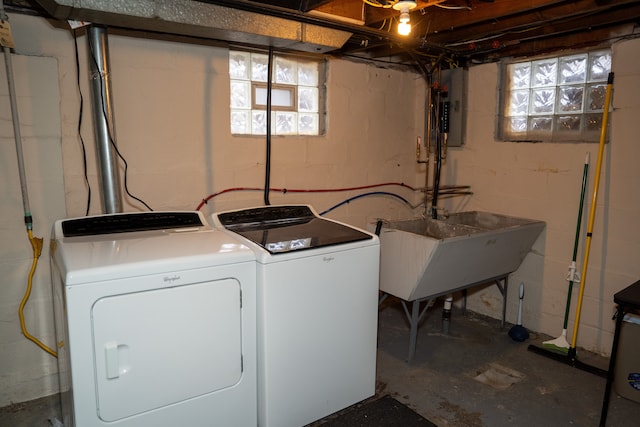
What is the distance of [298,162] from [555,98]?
1.84 metres

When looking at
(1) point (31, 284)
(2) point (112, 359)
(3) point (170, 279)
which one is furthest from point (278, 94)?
(2) point (112, 359)

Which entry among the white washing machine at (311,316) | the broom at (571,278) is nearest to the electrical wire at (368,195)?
the white washing machine at (311,316)

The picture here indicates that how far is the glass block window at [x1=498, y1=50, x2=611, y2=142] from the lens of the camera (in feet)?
9.68

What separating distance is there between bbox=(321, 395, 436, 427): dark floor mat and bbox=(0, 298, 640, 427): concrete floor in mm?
97

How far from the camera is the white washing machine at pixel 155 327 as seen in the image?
1.67 metres

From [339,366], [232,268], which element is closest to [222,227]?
[232,268]

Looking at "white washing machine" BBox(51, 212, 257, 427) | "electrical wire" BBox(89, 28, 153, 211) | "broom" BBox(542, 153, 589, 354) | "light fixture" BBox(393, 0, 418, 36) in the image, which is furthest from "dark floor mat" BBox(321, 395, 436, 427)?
"light fixture" BBox(393, 0, 418, 36)

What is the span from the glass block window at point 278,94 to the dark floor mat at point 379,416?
1.81 m

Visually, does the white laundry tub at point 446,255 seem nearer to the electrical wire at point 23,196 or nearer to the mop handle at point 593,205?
the mop handle at point 593,205

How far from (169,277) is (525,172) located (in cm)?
263

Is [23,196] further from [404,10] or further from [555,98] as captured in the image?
[555,98]

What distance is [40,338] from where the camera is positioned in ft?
7.97

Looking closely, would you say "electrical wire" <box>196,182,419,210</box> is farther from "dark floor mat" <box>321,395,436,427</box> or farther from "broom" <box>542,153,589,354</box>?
"dark floor mat" <box>321,395,436,427</box>

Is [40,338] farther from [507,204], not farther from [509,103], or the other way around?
[509,103]
